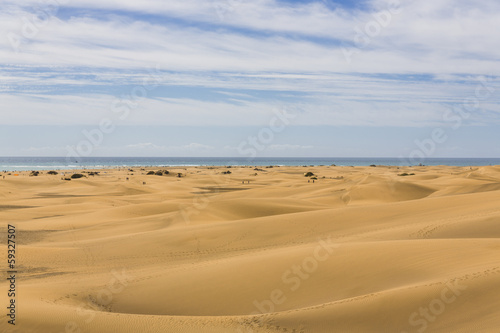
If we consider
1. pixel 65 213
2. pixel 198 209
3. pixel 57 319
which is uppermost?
pixel 65 213

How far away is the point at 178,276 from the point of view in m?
10.3

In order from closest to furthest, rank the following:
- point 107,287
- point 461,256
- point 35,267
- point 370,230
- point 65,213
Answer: point 461,256
point 107,287
point 35,267
point 370,230
point 65,213

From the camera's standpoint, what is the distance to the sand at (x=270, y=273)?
6.99 m

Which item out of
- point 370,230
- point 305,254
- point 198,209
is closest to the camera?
point 305,254

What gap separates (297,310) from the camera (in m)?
7.60

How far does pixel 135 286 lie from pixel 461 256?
6.53m

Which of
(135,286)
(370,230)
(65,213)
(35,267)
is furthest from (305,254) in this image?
(65,213)

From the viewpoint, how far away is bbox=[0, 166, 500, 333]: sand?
6.99 m

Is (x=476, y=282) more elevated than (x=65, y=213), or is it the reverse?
(x=65, y=213)

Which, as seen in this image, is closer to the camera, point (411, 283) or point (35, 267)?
point (411, 283)

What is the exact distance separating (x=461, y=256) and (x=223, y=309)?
15.3ft

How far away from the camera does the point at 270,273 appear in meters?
9.88

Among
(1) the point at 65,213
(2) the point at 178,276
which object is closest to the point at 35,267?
(2) the point at 178,276

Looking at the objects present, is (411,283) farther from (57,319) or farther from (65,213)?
(65,213)
